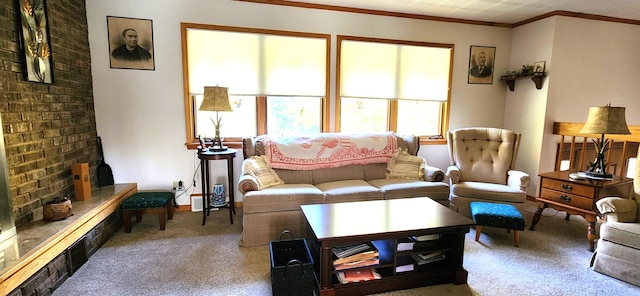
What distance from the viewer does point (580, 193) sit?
2650mm

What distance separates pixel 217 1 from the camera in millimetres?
3363

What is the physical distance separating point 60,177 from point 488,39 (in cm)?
525

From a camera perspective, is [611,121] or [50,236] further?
[611,121]

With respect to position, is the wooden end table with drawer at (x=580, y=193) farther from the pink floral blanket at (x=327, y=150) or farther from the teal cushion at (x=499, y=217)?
the pink floral blanket at (x=327, y=150)

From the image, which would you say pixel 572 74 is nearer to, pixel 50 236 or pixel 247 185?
pixel 247 185

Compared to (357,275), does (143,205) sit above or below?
above

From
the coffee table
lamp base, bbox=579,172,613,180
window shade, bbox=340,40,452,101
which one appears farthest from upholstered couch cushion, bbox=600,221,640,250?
window shade, bbox=340,40,452,101

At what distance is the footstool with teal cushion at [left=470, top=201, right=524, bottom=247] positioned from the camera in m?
2.59

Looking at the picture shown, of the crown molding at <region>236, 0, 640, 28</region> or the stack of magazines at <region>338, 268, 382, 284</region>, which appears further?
the crown molding at <region>236, 0, 640, 28</region>

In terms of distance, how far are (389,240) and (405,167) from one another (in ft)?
4.79

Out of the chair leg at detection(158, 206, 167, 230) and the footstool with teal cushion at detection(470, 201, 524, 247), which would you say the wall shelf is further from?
the chair leg at detection(158, 206, 167, 230)

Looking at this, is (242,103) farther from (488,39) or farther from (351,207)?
(488,39)

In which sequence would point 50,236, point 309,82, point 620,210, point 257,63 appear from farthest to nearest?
point 309,82 → point 257,63 → point 620,210 → point 50,236

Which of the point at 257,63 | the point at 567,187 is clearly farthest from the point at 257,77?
the point at 567,187
